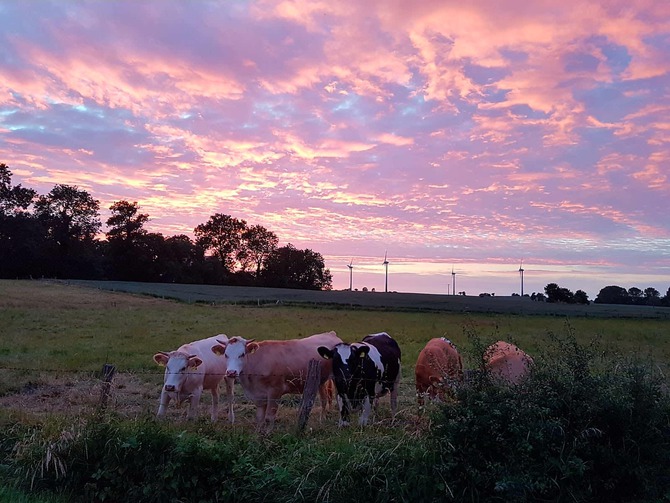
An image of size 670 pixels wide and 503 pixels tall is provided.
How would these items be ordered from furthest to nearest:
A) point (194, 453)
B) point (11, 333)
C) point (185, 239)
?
point (185, 239) < point (11, 333) < point (194, 453)

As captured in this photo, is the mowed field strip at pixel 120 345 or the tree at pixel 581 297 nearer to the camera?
the mowed field strip at pixel 120 345

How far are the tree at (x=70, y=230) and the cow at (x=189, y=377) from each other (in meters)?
84.2

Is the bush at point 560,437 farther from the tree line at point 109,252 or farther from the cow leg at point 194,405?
the tree line at point 109,252

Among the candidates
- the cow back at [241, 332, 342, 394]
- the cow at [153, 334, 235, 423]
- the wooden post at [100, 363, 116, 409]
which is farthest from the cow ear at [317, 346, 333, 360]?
the wooden post at [100, 363, 116, 409]

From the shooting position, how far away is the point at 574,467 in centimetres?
616

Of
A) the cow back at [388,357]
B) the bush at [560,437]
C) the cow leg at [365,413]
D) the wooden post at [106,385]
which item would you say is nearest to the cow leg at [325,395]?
the cow back at [388,357]

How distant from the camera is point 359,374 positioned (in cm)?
994

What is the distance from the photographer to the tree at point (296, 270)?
107387 mm

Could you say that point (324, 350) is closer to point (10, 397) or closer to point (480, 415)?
point (480, 415)

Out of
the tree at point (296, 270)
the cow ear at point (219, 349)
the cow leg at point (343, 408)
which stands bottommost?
the cow leg at point (343, 408)

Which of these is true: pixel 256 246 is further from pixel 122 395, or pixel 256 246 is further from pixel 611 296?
pixel 122 395

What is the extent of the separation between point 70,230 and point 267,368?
298 feet

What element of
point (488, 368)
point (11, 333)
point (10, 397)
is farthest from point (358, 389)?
point (11, 333)

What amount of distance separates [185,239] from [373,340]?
96.8 meters
